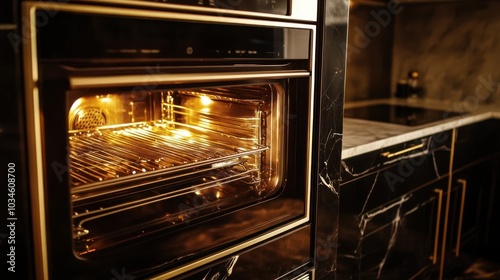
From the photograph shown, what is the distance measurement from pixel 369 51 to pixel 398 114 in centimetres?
57

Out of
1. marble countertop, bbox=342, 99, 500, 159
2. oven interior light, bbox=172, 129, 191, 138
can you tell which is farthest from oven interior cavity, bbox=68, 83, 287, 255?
marble countertop, bbox=342, 99, 500, 159

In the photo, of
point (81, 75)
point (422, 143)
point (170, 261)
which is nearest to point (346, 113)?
point (422, 143)

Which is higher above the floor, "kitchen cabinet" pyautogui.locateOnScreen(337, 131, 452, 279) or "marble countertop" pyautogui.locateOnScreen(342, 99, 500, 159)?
"marble countertop" pyautogui.locateOnScreen(342, 99, 500, 159)

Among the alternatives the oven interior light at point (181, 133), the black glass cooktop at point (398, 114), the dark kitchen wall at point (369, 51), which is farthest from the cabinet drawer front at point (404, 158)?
the dark kitchen wall at point (369, 51)

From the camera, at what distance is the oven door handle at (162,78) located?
730 mm

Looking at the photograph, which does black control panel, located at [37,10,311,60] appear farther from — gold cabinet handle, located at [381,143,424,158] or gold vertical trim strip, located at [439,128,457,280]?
gold vertical trim strip, located at [439,128,457,280]

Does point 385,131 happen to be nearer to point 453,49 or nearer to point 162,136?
point 162,136

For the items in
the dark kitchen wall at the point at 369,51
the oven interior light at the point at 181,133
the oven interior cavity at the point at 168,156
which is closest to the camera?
the oven interior cavity at the point at 168,156

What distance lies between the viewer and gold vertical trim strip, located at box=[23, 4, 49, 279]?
2.20 ft

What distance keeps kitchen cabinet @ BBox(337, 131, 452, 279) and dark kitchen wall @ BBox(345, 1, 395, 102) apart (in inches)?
27.5

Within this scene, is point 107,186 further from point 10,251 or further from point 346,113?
point 346,113

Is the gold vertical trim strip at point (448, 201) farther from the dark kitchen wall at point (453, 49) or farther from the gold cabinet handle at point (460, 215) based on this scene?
the dark kitchen wall at point (453, 49)

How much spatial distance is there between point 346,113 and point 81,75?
66.0 inches

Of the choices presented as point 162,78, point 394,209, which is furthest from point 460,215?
point 162,78
